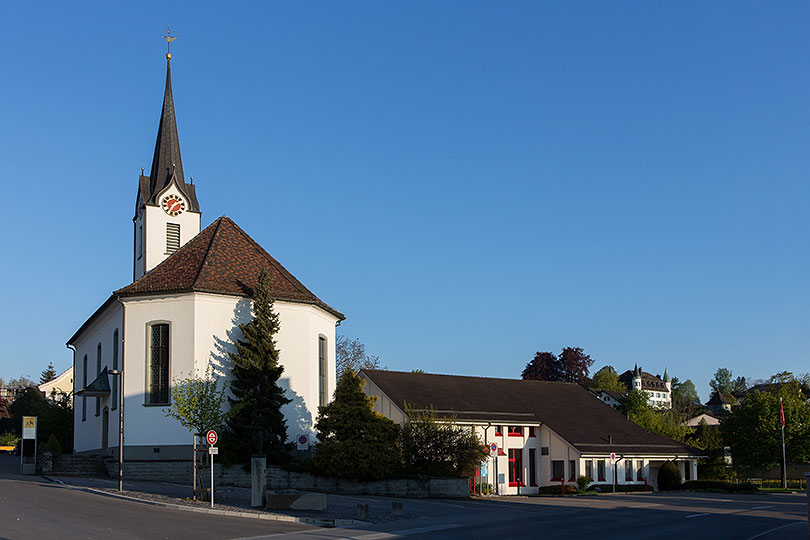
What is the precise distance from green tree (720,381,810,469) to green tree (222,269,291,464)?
38032mm

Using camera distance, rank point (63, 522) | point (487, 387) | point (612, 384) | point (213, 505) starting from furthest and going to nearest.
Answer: point (612, 384)
point (487, 387)
point (213, 505)
point (63, 522)

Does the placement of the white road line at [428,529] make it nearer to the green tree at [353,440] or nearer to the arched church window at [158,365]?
the green tree at [353,440]

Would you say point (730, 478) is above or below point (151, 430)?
below

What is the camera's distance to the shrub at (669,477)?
51.6 metres

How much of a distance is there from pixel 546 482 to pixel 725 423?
757 inches

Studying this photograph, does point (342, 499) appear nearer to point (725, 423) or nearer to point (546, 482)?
point (546, 482)

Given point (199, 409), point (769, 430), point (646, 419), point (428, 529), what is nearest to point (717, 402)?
point (646, 419)

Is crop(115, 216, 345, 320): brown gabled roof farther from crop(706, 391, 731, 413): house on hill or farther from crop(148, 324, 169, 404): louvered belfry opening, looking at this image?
crop(706, 391, 731, 413): house on hill

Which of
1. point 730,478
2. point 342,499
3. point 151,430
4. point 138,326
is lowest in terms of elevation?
point 730,478

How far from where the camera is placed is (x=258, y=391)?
118 ft

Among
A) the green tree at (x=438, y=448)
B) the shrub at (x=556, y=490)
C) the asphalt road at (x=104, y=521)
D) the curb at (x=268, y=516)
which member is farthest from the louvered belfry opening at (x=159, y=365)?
the shrub at (x=556, y=490)

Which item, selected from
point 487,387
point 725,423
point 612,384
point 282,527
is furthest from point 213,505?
point 612,384

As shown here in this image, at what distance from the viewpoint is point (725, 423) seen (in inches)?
2425

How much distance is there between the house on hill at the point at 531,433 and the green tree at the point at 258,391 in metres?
11.8
